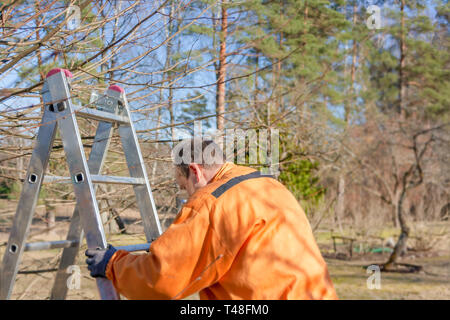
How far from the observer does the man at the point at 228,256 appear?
67.1 inches

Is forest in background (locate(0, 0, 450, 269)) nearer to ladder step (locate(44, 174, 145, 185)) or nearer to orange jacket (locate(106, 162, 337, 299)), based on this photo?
ladder step (locate(44, 174, 145, 185))

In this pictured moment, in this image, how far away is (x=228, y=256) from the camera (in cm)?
172

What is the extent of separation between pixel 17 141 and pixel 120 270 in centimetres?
198

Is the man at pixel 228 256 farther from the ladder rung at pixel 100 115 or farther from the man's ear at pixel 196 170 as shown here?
the ladder rung at pixel 100 115

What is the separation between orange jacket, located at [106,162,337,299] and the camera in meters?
1.70

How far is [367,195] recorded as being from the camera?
2048 cm

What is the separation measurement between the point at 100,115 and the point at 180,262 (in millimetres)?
951

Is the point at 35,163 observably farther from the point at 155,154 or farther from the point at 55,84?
the point at 155,154

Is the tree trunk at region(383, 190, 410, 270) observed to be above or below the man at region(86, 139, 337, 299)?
below

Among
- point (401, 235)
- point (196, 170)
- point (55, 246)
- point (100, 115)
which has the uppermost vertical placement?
point (100, 115)

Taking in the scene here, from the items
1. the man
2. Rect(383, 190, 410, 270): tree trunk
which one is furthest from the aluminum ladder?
Rect(383, 190, 410, 270): tree trunk

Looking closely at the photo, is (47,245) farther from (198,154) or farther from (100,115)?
(198,154)

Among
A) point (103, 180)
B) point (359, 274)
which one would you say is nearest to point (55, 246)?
point (103, 180)
